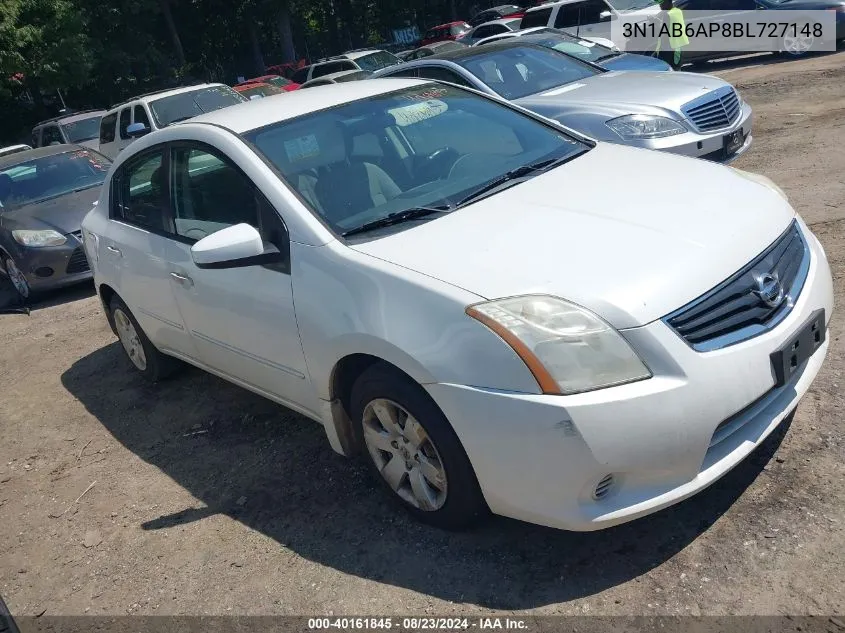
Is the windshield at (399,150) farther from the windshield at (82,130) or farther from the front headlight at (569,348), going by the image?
the windshield at (82,130)

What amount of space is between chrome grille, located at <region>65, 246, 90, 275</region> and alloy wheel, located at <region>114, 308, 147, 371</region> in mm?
3208

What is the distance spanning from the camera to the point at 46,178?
948cm

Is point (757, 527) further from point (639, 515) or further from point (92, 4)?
point (92, 4)

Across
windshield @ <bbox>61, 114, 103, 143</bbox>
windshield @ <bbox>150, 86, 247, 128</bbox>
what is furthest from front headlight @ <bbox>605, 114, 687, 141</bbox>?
windshield @ <bbox>61, 114, 103, 143</bbox>

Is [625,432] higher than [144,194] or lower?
lower

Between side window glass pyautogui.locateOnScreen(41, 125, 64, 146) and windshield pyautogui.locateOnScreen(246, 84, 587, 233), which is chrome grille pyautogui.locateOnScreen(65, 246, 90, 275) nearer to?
windshield pyautogui.locateOnScreen(246, 84, 587, 233)

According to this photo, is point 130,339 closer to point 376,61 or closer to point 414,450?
point 414,450

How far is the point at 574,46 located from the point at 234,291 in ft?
24.2

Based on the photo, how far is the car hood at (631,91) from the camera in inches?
284

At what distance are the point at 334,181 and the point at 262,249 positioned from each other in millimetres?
475

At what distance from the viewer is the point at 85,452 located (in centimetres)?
481

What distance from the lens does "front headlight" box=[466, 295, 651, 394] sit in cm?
265

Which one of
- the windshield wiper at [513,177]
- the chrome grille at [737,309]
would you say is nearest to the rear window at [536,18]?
the windshield wiper at [513,177]

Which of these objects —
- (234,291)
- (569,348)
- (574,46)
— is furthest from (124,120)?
(569,348)
